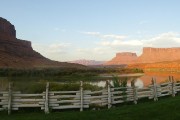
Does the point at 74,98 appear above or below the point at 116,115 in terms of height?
above

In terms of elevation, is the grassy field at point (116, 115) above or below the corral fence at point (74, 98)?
below

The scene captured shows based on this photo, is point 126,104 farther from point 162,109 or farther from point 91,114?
point 91,114

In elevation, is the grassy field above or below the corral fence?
below

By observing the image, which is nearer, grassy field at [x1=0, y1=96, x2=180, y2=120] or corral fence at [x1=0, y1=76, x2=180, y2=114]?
grassy field at [x1=0, y1=96, x2=180, y2=120]

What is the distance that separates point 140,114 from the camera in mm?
15984

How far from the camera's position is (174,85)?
80.8 feet

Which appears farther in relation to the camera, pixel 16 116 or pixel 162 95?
pixel 162 95

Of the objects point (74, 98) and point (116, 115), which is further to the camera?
point (74, 98)

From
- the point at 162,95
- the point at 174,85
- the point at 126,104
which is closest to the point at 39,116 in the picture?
the point at 126,104

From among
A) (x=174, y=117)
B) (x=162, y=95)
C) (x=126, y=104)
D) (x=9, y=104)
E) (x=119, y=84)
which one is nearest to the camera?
(x=174, y=117)

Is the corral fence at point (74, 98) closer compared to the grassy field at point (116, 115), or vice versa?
the grassy field at point (116, 115)

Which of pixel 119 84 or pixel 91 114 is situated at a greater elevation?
pixel 119 84

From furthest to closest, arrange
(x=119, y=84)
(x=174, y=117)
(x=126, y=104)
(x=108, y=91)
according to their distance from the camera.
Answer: (x=119, y=84), (x=126, y=104), (x=108, y=91), (x=174, y=117)

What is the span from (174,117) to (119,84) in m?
6.56
